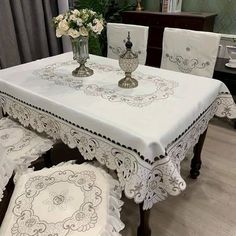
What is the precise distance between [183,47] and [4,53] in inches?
74.4

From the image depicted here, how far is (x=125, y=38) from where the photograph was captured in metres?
2.30

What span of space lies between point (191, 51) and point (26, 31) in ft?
6.21

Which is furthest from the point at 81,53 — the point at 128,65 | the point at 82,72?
the point at 128,65

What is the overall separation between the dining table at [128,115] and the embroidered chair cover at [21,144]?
0.24 ft

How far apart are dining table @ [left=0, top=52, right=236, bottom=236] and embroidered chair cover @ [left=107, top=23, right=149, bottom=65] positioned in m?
0.48

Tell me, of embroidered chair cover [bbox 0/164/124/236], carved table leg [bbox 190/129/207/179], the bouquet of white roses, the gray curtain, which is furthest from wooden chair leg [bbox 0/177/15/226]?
the gray curtain

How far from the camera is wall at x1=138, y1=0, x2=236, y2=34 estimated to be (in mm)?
2797

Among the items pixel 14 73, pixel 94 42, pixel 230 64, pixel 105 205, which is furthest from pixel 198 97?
pixel 94 42

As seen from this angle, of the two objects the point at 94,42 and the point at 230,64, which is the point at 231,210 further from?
the point at 94,42

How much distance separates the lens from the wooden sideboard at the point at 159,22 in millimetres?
2750

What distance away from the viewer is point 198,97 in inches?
53.8

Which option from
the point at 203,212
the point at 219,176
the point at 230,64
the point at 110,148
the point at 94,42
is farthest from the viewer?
the point at 94,42

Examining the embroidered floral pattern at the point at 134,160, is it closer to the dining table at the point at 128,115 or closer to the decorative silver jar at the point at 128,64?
the dining table at the point at 128,115

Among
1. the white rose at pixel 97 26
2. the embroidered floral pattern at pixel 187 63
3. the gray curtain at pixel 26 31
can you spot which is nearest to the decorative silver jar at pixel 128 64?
the white rose at pixel 97 26
